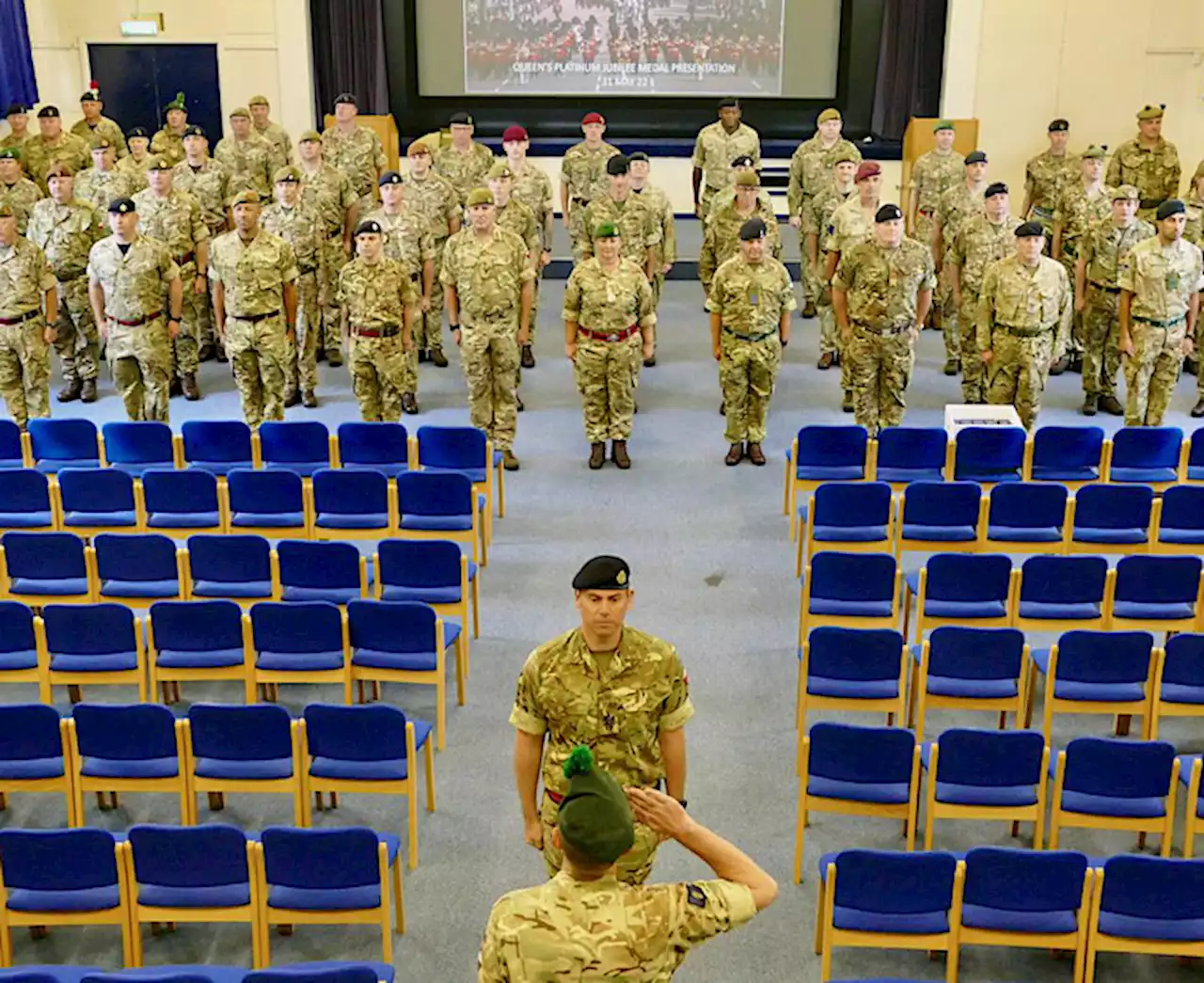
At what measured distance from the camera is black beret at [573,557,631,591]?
4.29 meters

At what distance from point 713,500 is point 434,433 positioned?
6.11ft

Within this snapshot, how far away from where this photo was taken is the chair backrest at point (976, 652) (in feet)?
20.2

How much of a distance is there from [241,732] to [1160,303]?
22.1ft

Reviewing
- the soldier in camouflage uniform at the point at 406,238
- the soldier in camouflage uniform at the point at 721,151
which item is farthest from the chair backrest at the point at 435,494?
the soldier in camouflage uniform at the point at 721,151

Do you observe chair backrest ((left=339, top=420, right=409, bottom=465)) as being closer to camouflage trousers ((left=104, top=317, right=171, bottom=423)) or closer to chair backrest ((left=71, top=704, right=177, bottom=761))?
camouflage trousers ((left=104, top=317, right=171, bottom=423))

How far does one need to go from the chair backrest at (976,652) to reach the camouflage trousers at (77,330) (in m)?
7.39

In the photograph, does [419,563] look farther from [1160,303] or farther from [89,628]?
[1160,303]

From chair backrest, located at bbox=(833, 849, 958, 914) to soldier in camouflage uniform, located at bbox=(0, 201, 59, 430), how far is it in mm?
6910

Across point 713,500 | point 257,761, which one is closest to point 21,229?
point 713,500

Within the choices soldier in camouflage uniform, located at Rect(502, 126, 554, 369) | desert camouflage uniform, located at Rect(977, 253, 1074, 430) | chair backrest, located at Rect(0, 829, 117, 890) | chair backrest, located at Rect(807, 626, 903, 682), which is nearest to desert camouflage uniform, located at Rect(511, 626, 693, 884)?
chair backrest, located at Rect(0, 829, 117, 890)

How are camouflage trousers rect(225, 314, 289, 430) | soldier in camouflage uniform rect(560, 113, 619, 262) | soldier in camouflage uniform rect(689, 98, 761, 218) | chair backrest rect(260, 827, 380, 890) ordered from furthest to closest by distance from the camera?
1. soldier in camouflage uniform rect(689, 98, 761, 218)
2. soldier in camouflage uniform rect(560, 113, 619, 262)
3. camouflage trousers rect(225, 314, 289, 430)
4. chair backrest rect(260, 827, 380, 890)

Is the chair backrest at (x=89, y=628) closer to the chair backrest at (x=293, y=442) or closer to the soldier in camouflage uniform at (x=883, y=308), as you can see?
the chair backrest at (x=293, y=442)

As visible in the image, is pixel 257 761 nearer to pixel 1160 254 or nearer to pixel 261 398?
pixel 261 398

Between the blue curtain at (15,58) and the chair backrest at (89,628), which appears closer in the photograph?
the chair backrest at (89,628)
